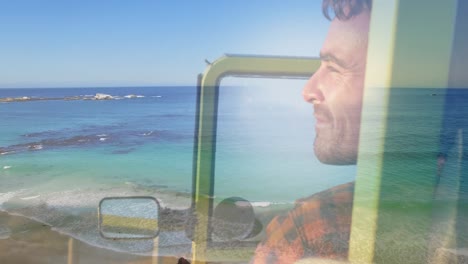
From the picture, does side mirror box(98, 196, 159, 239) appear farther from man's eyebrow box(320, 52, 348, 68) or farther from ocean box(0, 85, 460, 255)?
man's eyebrow box(320, 52, 348, 68)

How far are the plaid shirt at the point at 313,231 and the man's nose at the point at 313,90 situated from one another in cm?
41

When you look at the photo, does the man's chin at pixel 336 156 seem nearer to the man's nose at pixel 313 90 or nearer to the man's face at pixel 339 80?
the man's face at pixel 339 80

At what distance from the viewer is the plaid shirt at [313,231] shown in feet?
5.11

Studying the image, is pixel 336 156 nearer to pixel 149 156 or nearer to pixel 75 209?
pixel 75 209

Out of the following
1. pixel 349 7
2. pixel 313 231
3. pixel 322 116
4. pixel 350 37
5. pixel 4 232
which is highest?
pixel 349 7

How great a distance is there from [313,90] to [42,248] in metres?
5.26

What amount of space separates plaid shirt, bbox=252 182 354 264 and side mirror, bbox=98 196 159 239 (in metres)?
0.50

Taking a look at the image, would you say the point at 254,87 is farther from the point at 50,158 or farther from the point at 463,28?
the point at 50,158

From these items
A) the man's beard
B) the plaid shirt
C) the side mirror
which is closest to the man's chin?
the man's beard

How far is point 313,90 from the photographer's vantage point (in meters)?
1.53

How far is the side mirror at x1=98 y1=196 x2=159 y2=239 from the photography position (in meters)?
1.82

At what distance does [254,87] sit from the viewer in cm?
166

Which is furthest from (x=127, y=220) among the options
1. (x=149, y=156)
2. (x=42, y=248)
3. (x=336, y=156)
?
(x=149, y=156)

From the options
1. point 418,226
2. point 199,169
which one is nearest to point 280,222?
point 199,169
